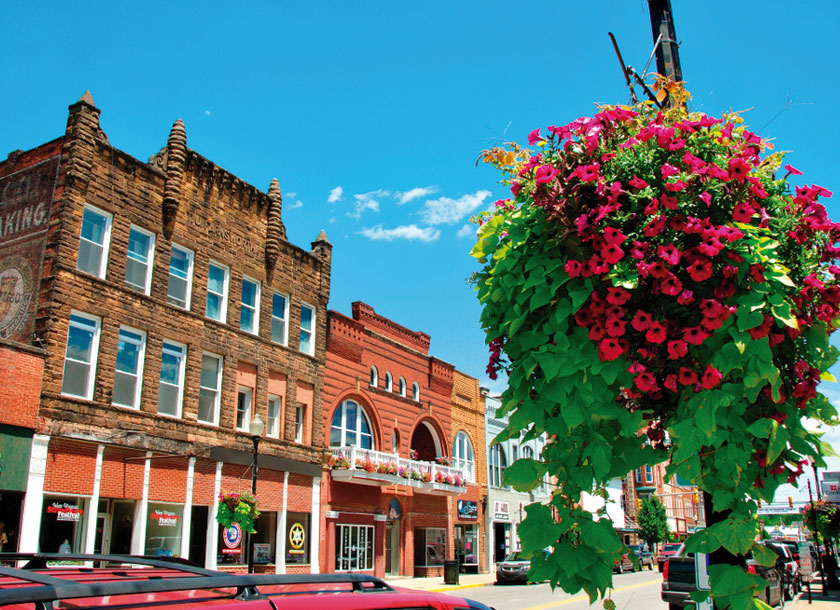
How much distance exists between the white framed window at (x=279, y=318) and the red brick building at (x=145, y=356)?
7 cm

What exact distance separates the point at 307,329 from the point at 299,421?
12.0 ft

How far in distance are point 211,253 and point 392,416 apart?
41.5 feet

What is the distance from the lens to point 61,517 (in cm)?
1912

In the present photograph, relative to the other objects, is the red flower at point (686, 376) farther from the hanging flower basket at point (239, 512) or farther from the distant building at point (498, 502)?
the distant building at point (498, 502)

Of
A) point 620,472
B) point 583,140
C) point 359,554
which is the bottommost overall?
point 359,554

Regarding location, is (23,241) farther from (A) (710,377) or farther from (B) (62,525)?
(A) (710,377)

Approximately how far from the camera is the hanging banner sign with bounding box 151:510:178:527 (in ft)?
71.7

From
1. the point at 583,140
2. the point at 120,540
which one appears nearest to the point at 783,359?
the point at 583,140

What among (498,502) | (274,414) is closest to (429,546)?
(498,502)

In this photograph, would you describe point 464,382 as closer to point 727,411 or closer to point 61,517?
point 61,517

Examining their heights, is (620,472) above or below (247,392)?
below

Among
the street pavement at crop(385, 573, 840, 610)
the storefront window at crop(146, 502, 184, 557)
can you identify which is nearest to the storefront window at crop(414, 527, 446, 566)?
the street pavement at crop(385, 573, 840, 610)

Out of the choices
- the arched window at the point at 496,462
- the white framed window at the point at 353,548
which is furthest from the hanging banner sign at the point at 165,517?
the arched window at the point at 496,462

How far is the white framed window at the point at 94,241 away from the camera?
69.4 ft
